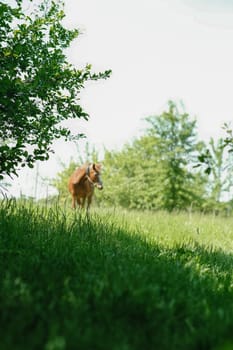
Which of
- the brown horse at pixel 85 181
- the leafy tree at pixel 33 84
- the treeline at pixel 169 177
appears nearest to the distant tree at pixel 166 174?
the treeline at pixel 169 177

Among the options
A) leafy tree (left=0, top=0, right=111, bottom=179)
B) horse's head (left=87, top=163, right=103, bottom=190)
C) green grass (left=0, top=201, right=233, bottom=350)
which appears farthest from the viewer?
horse's head (left=87, top=163, right=103, bottom=190)

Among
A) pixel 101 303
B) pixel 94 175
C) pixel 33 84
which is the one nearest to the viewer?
pixel 101 303

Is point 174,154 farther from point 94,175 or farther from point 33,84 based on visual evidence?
point 33,84

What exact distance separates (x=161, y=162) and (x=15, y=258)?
115ft

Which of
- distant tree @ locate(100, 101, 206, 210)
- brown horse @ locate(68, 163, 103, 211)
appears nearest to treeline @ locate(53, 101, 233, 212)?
distant tree @ locate(100, 101, 206, 210)

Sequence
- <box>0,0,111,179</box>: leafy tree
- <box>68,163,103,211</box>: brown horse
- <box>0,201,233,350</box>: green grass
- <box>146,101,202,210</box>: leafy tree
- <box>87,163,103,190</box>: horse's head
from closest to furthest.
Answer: <box>0,201,233,350</box>: green grass → <box>0,0,111,179</box>: leafy tree → <box>87,163,103,190</box>: horse's head → <box>68,163,103,211</box>: brown horse → <box>146,101,202,210</box>: leafy tree

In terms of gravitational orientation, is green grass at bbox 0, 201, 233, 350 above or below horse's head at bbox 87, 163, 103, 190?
below

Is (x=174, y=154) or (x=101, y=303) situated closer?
(x=101, y=303)

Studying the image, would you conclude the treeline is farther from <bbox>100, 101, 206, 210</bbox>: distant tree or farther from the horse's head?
the horse's head

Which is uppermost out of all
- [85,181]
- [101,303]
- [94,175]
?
[94,175]

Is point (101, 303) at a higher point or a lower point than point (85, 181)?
lower

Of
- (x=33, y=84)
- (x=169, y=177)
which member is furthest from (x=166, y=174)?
(x=33, y=84)

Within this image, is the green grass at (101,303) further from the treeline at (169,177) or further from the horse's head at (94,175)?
the treeline at (169,177)

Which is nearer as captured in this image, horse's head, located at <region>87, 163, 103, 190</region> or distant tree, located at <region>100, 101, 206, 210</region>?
horse's head, located at <region>87, 163, 103, 190</region>
